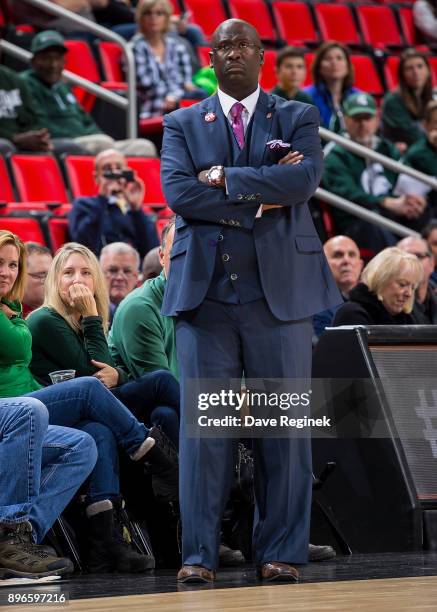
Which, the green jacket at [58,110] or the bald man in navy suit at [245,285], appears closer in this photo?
the bald man in navy suit at [245,285]

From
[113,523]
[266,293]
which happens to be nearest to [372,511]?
[113,523]

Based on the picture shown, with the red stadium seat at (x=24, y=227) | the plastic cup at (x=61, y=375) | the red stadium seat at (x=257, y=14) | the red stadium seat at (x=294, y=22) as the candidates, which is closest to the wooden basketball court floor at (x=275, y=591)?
the plastic cup at (x=61, y=375)

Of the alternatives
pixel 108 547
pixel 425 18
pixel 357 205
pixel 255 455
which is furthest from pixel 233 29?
pixel 425 18

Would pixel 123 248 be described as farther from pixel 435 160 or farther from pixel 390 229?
pixel 435 160

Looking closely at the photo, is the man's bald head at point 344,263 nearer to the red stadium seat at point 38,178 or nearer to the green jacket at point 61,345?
the red stadium seat at point 38,178

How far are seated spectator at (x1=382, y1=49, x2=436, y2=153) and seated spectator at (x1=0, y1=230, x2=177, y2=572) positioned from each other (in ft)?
19.0

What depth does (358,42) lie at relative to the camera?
11.6m

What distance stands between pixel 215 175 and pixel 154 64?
5.25 meters

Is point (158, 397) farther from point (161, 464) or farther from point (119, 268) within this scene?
point (119, 268)

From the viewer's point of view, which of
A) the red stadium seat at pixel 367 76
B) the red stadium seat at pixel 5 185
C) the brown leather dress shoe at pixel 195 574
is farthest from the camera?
the red stadium seat at pixel 367 76

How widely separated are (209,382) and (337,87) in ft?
18.5

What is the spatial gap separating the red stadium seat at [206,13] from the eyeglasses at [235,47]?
23.2 feet

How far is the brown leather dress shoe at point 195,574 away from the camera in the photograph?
3768mm

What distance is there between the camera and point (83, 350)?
475cm
